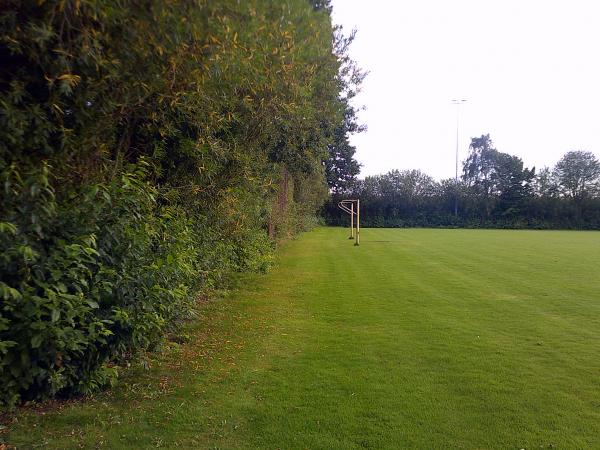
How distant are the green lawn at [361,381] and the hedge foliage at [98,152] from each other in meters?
0.61

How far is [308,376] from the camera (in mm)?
5840

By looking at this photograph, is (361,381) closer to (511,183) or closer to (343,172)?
A: (343,172)

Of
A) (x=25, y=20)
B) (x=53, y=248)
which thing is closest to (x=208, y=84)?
(x=25, y=20)

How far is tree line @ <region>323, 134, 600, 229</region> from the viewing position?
6103 cm

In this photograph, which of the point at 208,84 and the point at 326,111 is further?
the point at 326,111

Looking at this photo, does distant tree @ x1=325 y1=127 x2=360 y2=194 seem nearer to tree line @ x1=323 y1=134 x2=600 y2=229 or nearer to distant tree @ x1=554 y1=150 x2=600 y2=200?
tree line @ x1=323 y1=134 x2=600 y2=229

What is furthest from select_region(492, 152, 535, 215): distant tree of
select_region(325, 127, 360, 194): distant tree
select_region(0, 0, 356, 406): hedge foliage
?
select_region(0, 0, 356, 406): hedge foliage

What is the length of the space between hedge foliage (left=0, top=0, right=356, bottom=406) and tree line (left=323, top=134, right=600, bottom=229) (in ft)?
182

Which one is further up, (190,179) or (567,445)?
(190,179)

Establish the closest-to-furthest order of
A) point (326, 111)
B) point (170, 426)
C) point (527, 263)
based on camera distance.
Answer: point (170, 426)
point (326, 111)
point (527, 263)

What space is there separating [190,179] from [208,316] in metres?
3.14

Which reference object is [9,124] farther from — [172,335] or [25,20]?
[172,335]

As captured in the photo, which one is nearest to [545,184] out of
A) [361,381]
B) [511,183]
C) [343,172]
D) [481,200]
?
[511,183]

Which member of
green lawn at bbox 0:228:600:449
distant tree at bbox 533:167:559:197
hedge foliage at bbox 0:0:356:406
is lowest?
green lawn at bbox 0:228:600:449
